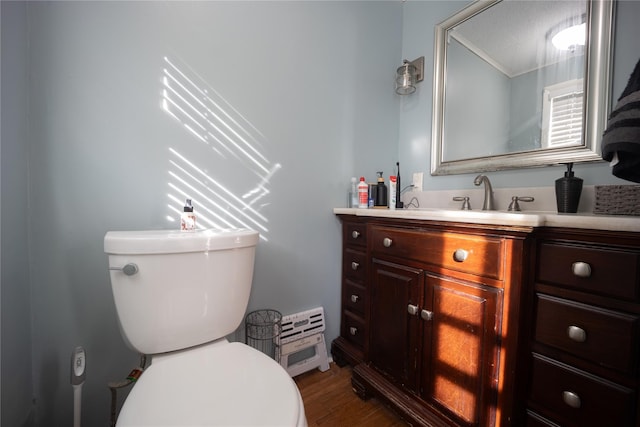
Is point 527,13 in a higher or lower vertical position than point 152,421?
higher

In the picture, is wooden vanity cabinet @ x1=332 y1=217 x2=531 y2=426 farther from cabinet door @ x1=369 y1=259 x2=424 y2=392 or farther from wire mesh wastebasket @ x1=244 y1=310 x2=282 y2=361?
wire mesh wastebasket @ x1=244 y1=310 x2=282 y2=361

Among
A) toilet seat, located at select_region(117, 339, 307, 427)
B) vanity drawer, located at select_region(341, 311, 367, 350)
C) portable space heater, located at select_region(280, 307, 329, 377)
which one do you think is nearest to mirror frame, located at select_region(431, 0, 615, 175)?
vanity drawer, located at select_region(341, 311, 367, 350)

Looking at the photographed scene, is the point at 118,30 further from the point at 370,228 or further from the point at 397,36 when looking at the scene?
the point at 397,36

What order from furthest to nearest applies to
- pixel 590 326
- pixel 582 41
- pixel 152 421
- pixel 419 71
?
pixel 419 71
pixel 582 41
pixel 590 326
pixel 152 421

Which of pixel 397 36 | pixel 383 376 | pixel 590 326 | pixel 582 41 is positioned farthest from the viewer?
pixel 397 36

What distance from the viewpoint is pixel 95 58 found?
35.3 inches

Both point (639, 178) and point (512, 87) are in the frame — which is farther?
point (512, 87)

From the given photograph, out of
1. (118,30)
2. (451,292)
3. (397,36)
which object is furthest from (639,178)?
(118,30)

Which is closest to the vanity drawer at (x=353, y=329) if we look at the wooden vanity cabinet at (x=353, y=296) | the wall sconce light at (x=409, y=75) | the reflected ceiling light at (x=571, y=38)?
the wooden vanity cabinet at (x=353, y=296)

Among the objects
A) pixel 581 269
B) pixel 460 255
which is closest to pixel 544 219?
pixel 581 269

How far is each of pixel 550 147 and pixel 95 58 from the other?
1823mm

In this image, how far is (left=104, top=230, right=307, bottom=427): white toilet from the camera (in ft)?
1.80

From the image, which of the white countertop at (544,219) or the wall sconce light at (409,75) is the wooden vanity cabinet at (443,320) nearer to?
the white countertop at (544,219)

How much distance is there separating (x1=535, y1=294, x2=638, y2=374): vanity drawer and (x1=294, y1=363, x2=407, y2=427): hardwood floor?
2.40ft
